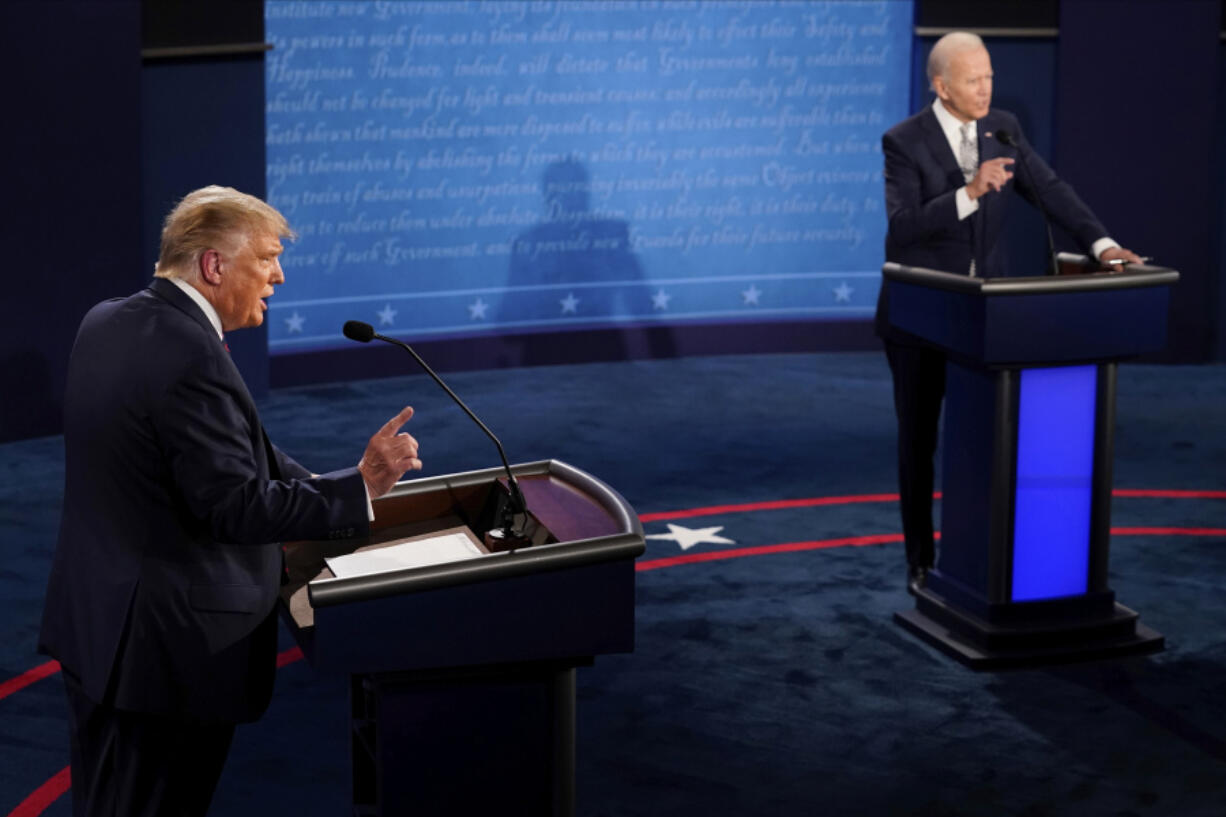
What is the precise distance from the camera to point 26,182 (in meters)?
7.66

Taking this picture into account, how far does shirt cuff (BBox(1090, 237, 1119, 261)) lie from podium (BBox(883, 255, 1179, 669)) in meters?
0.05

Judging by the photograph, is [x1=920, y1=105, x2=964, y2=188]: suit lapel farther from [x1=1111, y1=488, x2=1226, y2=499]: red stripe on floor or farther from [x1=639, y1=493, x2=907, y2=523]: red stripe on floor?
[x1=1111, y1=488, x2=1226, y2=499]: red stripe on floor

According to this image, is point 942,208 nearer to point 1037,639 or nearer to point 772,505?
point 1037,639

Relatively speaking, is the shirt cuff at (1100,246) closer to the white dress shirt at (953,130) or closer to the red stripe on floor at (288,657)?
the white dress shirt at (953,130)

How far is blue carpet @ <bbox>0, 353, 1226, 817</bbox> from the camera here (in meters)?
4.19

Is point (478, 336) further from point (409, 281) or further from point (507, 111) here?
point (507, 111)

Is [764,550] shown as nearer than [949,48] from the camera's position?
No

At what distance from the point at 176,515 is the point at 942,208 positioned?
3.05m

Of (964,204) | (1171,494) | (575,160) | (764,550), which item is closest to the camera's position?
(964,204)

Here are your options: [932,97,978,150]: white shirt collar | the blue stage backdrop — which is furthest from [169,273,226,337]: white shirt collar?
the blue stage backdrop

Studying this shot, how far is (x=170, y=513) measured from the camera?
2861 millimetres

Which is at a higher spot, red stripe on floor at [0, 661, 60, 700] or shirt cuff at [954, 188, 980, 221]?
shirt cuff at [954, 188, 980, 221]

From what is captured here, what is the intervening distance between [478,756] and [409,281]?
6.54 meters

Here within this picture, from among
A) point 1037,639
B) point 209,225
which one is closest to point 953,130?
point 1037,639
